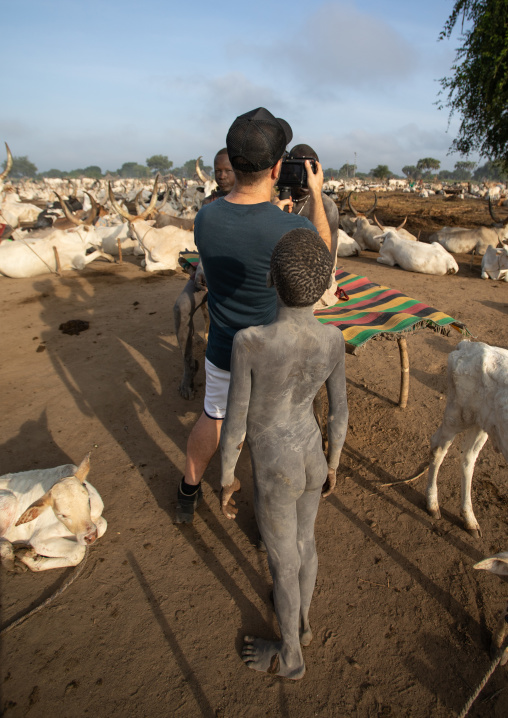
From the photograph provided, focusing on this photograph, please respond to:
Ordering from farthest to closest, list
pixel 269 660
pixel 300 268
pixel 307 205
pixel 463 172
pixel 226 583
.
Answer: pixel 463 172
pixel 307 205
pixel 226 583
pixel 269 660
pixel 300 268

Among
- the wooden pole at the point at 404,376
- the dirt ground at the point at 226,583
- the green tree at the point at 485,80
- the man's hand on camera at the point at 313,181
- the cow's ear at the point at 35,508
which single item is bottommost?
the dirt ground at the point at 226,583

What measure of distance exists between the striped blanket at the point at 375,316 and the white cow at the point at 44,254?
15.3 feet

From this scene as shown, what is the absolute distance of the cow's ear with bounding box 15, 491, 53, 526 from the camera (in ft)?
6.49

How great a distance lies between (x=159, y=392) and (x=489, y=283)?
631cm

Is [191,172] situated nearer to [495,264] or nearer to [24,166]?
[24,166]

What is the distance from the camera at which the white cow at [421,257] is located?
7.59 meters

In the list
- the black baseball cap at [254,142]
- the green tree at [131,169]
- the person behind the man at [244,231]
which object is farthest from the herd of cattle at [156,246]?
the green tree at [131,169]

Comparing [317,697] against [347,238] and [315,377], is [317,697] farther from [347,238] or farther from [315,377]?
[347,238]

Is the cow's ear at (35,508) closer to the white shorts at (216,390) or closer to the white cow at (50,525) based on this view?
the white cow at (50,525)

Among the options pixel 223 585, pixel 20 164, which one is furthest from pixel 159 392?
pixel 20 164

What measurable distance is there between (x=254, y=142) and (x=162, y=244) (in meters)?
6.37

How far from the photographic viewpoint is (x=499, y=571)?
1.54 m

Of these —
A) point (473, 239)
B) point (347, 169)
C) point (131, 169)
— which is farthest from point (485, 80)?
point (131, 169)

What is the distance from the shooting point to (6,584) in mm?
2127
